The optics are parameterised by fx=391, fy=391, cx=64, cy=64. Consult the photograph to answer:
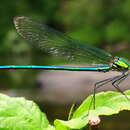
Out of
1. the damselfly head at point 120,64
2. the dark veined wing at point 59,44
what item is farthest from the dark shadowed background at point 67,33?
the damselfly head at point 120,64

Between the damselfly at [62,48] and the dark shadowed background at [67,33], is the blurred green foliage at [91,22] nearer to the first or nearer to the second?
the dark shadowed background at [67,33]

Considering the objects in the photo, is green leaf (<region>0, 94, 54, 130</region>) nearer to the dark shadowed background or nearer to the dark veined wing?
the dark veined wing

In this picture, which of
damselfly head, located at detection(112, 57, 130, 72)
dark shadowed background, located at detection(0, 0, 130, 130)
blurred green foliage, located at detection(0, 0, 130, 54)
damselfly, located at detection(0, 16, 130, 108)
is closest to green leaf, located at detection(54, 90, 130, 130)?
damselfly head, located at detection(112, 57, 130, 72)

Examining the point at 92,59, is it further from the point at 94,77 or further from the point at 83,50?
the point at 94,77

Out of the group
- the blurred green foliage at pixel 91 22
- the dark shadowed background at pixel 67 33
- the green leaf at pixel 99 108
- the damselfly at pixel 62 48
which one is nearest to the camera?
the green leaf at pixel 99 108

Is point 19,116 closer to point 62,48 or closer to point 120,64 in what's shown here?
point 120,64

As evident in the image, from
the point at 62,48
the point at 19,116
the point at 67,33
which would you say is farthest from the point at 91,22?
the point at 19,116
